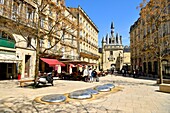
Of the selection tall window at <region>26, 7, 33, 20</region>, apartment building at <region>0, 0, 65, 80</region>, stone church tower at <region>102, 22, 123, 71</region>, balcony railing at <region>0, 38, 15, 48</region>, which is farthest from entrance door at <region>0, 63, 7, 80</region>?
stone church tower at <region>102, 22, 123, 71</region>

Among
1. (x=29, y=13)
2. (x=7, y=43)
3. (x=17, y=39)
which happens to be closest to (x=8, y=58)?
(x=7, y=43)

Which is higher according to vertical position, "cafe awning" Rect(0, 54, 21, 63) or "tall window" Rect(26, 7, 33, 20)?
"tall window" Rect(26, 7, 33, 20)

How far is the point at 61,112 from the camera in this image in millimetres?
5285

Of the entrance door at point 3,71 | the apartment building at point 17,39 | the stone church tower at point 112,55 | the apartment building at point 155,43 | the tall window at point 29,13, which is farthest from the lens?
the stone church tower at point 112,55

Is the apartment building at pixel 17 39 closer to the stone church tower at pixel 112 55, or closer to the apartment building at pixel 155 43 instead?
the apartment building at pixel 155 43

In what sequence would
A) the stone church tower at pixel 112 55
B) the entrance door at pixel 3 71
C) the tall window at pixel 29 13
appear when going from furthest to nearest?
the stone church tower at pixel 112 55 → the tall window at pixel 29 13 → the entrance door at pixel 3 71

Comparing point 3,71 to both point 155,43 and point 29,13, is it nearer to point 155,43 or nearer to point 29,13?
point 29,13

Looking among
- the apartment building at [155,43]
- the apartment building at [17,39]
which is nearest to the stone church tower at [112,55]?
the apartment building at [155,43]

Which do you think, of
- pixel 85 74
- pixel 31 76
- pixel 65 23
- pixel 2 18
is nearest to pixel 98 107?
pixel 65 23

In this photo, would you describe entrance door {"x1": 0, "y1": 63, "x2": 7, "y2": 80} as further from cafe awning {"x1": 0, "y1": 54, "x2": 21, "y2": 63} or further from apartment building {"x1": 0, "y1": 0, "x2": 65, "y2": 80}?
cafe awning {"x1": 0, "y1": 54, "x2": 21, "y2": 63}

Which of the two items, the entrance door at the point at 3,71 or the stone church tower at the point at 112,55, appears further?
the stone church tower at the point at 112,55

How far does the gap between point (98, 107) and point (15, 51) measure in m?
13.8

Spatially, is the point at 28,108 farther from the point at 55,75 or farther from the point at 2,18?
the point at 55,75

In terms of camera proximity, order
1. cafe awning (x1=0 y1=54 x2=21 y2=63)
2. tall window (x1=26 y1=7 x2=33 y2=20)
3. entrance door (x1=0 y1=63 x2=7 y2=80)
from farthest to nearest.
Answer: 1. tall window (x1=26 y1=7 x2=33 y2=20)
2. entrance door (x1=0 y1=63 x2=7 y2=80)
3. cafe awning (x1=0 y1=54 x2=21 y2=63)
